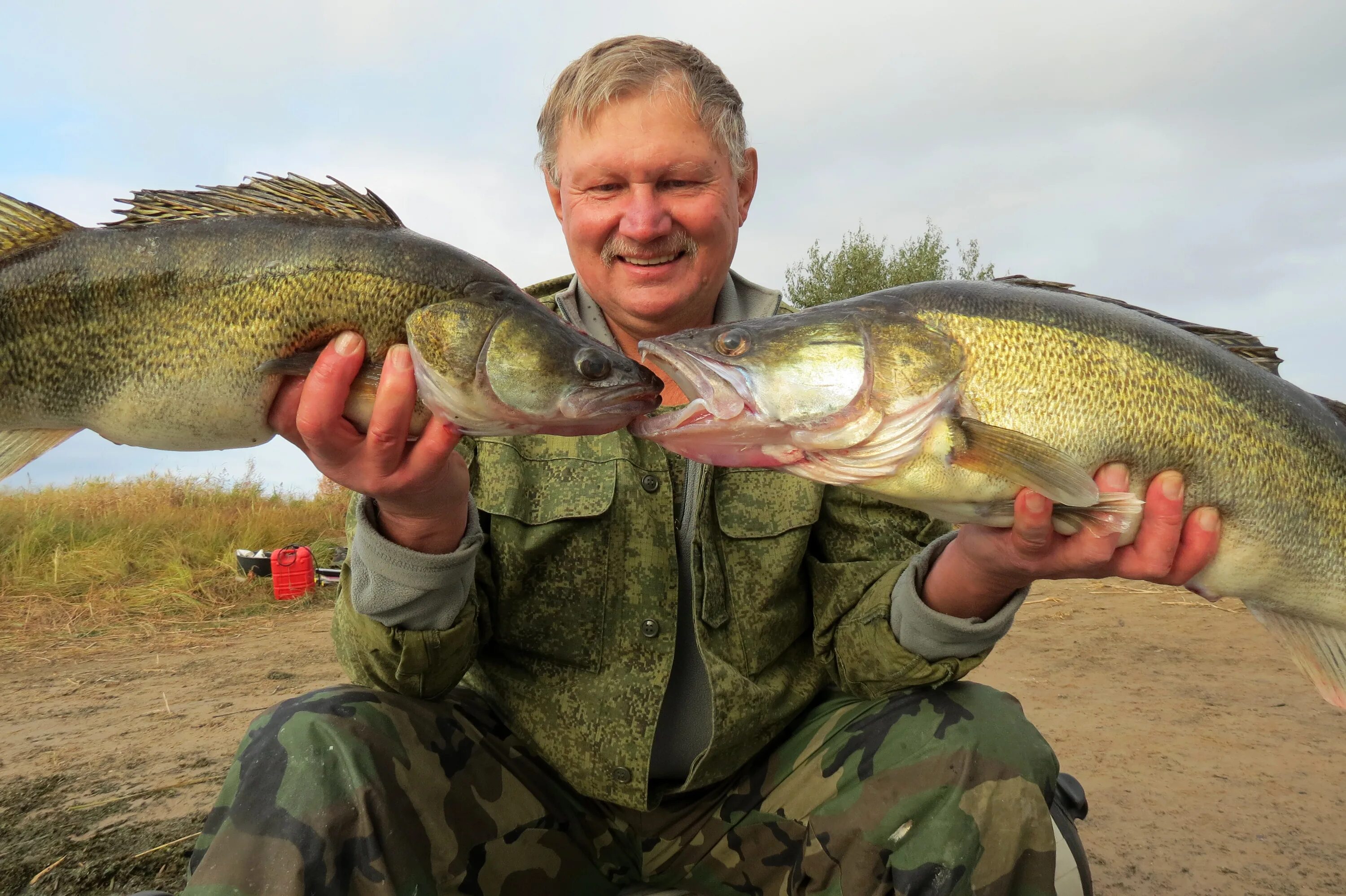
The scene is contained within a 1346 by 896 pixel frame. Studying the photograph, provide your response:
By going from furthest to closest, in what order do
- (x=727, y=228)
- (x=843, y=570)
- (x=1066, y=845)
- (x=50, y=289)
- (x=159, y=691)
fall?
(x=159, y=691) → (x=727, y=228) → (x=843, y=570) → (x=1066, y=845) → (x=50, y=289)

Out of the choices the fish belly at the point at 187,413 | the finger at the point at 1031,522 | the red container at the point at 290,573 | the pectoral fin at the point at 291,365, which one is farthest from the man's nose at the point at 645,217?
the red container at the point at 290,573

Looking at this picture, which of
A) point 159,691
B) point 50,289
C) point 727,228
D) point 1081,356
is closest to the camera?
point 1081,356

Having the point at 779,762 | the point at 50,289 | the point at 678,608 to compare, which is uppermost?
the point at 50,289

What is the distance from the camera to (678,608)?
112 inches

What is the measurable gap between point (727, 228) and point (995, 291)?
1223 millimetres

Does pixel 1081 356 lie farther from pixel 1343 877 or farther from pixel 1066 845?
pixel 1343 877

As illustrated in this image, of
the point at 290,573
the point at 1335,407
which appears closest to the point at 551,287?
the point at 1335,407

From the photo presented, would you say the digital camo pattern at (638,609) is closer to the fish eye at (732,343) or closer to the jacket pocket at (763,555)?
the jacket pocket at (763,555)

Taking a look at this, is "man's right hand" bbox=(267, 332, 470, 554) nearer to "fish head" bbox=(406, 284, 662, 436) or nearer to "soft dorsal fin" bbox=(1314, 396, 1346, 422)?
"fish head" bbox=(406, 284, 662, 436)

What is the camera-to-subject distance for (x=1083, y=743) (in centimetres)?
441

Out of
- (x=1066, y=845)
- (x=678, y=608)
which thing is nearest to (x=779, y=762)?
(x=678, y=608)

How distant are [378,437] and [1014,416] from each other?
1.59 meters

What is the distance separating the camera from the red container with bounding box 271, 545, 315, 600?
28.2ft

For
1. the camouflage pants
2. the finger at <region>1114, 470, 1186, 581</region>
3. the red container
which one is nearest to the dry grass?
the red container
